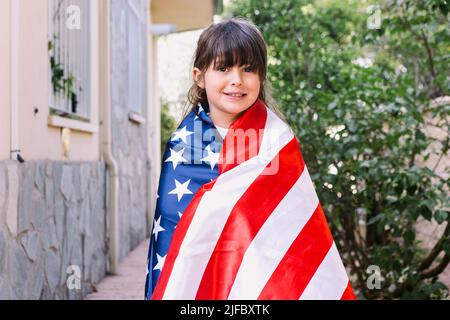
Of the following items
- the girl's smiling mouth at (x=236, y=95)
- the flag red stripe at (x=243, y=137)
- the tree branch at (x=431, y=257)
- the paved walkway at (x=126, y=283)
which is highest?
the girl's smiling mouth at (x=236, y=95)

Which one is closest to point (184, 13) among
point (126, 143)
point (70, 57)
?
point (126, 143)

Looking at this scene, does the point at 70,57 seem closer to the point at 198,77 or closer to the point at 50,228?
the point at 50,228

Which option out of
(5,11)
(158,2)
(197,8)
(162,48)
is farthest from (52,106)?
(162,48)

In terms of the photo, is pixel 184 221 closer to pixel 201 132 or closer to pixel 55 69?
pixel 201 132

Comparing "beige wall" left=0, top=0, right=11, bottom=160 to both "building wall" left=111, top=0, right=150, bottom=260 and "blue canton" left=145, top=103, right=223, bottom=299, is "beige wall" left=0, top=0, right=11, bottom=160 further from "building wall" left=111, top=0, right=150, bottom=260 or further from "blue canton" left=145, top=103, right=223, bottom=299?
"building wall" left=111, top=0, right=150, bottom=260

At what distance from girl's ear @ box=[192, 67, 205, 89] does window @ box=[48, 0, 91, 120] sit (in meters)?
1.72

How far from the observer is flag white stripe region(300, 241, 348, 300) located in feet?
6.27

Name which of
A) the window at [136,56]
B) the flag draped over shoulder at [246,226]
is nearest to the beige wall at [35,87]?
the flag draped over shoulder at [246,226]

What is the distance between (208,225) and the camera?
1906 millimetres

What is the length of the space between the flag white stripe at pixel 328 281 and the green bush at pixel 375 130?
1.68m

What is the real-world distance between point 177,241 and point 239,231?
0.17 m

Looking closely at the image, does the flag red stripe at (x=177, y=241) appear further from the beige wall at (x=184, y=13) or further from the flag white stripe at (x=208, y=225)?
the beige wall at (x=184, y=13)

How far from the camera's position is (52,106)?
12.8 ft

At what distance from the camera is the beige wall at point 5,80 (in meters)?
3.07
